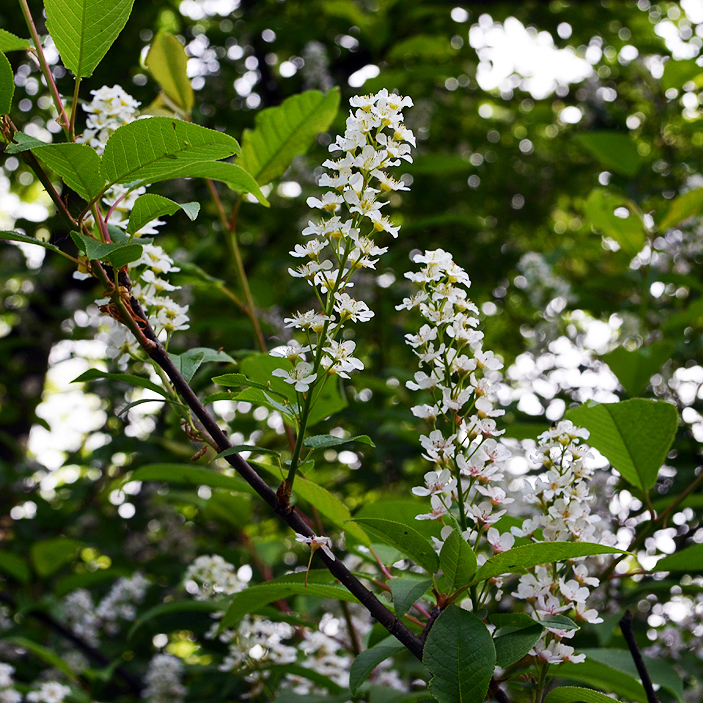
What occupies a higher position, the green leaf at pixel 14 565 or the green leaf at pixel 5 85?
the green leaf at pixel 14 565

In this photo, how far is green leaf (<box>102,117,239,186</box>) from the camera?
1016mm

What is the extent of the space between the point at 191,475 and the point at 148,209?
78 cm

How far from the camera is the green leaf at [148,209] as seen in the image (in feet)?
3.58

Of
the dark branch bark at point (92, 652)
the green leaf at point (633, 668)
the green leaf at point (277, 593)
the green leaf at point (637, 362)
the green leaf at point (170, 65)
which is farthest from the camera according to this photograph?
the dark branch bark at point (92, 652)

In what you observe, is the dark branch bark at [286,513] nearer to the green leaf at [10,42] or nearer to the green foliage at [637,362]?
the green leaf at [10,42]

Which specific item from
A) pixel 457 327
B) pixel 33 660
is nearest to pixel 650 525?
pixel 457 327

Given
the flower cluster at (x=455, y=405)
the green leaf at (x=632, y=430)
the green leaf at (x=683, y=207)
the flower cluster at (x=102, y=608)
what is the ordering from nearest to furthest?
the flower cluster at (x=455, y=405), the green leaf at (x=632, y=430), the green leaf at (x=683, y=207), the flower cluster at (x=102, y=608)

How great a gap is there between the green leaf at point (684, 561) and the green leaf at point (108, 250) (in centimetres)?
112

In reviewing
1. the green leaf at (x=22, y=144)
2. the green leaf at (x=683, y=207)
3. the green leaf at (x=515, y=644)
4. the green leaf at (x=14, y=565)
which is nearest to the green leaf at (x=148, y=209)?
the green leaf at (x=22, y=144)

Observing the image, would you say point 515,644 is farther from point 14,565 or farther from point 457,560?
point 14,565

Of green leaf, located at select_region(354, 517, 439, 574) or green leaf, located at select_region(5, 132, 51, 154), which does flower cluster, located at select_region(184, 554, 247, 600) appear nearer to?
green leaf, located at select_region(354, 517, 439, 574)

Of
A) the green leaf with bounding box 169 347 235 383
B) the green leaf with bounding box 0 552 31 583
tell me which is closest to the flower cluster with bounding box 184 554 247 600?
the green leaf with bounding box 169 347 235 383

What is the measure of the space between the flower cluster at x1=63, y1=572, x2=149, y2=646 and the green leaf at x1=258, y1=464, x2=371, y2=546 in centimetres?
209

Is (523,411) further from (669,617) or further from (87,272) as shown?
(87,272)
